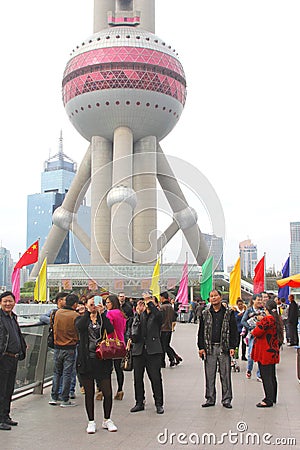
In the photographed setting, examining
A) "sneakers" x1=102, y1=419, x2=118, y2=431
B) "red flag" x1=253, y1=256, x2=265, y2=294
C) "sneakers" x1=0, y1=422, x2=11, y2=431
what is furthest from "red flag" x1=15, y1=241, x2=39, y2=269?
"sneakers" x1=102, y1=419, x2=118, y2=431

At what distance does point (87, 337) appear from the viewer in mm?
7098

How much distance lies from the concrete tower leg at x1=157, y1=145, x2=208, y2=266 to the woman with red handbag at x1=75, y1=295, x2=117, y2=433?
48.2 m

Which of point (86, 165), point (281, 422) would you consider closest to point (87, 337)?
point (281, 422)

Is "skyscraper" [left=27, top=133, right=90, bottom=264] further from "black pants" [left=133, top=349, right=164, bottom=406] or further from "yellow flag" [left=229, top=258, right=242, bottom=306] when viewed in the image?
"black pants" [left=133, top=349, right=164, bottom=406]

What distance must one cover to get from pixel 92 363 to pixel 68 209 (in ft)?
164

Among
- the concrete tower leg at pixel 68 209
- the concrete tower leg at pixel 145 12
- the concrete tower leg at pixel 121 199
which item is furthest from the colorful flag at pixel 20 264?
the concrete tower leg at pixel 145 12

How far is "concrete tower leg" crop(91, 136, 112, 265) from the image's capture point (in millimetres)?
53719

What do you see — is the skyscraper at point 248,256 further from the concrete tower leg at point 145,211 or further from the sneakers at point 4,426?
the sneakers at point 4,426

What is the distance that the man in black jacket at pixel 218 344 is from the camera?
838 cm

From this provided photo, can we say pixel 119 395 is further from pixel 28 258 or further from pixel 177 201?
pixel 177 201

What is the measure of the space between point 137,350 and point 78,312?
1421 millimetres

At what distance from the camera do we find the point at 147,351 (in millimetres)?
8172

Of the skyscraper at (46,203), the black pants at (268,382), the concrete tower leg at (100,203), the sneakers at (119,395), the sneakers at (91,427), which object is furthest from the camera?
the skyscraper at (46,203)
